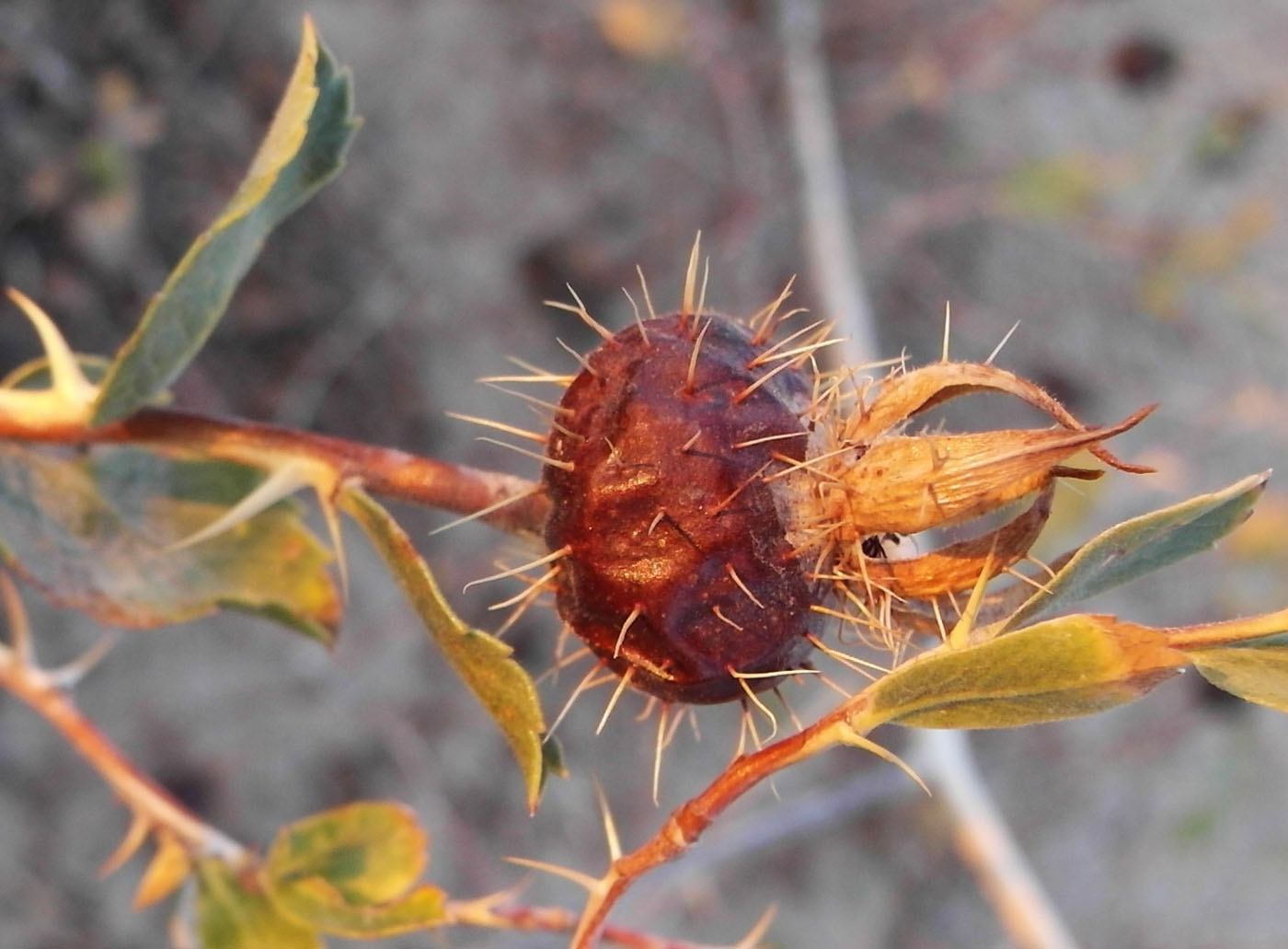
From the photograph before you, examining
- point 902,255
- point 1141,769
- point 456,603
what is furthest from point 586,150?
point 1141,769

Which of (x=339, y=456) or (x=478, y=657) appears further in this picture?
(x=339, y=456)

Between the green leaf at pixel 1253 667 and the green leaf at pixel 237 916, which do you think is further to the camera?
the green leaf at pixel 237 916

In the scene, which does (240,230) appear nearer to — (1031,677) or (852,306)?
(1031,677)

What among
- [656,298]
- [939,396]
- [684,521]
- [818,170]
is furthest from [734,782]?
[656,298]

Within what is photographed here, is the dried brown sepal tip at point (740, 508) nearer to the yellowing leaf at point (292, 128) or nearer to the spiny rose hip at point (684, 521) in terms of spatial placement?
the spiny rose hip at point (684, 521)

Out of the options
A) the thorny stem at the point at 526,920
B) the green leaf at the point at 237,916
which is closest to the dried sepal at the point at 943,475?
the thorny stem at the point at 526,920

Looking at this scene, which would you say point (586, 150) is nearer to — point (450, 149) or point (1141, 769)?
point (450, 149)
